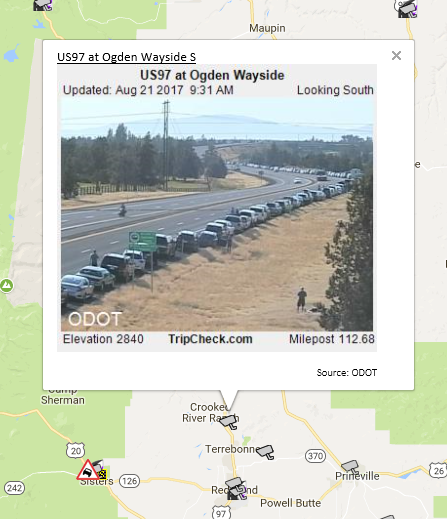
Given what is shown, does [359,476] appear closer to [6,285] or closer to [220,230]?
[220,230]

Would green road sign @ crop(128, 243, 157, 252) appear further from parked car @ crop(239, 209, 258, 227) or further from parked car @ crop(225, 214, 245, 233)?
parked car @ crop(239, 209, 258, 227)

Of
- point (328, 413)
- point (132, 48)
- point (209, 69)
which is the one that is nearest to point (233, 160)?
point (209, 69)

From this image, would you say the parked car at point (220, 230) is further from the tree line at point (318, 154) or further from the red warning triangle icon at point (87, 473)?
the red warning triangle icon at point (87, 473)

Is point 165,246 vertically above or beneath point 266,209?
beneath

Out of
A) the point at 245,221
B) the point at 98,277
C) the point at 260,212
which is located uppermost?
the point at 260,212

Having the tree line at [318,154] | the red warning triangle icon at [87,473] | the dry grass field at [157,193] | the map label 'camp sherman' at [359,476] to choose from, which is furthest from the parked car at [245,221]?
the red warning triangle icon at [87,473]

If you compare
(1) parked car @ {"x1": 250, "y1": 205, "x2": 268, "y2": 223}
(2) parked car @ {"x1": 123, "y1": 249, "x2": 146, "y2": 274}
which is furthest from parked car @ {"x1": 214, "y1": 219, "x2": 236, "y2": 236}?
(2) parked car @ {"x1": 123, "y1": 249, "x2": 146, "y2": 274}

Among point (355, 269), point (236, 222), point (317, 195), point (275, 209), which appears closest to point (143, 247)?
point (236, 222)
